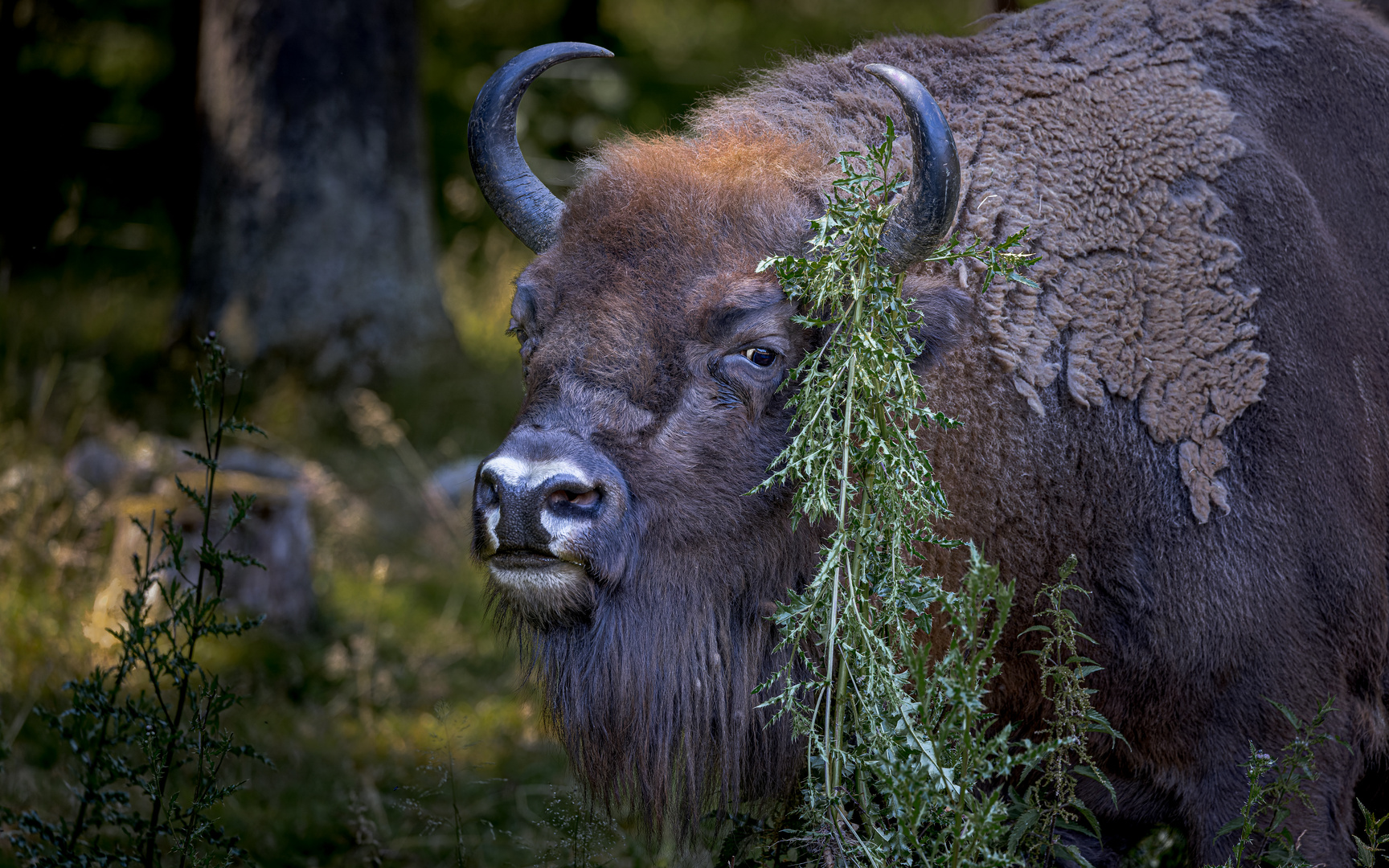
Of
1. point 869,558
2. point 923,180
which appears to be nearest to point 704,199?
point 923,180

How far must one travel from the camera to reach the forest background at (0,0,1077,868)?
4738mm

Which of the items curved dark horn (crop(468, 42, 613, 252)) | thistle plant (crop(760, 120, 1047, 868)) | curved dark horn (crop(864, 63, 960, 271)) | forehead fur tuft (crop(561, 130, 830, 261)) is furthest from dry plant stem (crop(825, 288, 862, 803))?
curved dark horn (crop(468, 42, 613, 252))

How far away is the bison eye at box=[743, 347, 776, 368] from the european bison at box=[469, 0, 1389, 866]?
0.5 inches

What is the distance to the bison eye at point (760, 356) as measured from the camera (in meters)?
2.98

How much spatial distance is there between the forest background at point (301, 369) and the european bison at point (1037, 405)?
630 mm

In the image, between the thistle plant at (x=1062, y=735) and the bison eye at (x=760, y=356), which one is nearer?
the thistle plant at (x=1062, y=735)

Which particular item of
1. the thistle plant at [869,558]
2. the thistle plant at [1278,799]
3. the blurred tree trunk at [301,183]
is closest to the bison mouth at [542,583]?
the thistle plant at [869,558]

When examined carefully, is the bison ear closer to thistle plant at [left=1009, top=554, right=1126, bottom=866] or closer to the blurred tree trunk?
thistle plant at [left=1009, top=554, right=1126, bottom=866]

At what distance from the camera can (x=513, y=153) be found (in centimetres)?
356

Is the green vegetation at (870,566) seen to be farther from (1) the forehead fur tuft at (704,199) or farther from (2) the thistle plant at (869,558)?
(1) the forehead fur tuft at (704,199)

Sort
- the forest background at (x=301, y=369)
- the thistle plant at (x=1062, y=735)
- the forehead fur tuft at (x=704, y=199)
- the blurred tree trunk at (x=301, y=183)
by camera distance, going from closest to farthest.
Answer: the thistle plant at (x=1062, y=735) → the forehead fur tuft at (x=704, y=199) → the forest background at (x=301, y=369) → the blurred tree trunk at (x=301, y=183)

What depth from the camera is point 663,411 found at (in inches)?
115

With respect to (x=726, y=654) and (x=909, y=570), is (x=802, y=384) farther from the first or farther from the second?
(x=726, y=654)

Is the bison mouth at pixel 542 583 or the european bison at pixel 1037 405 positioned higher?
the european bison at pixel 1037 405
